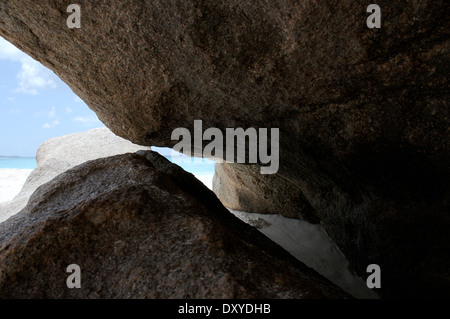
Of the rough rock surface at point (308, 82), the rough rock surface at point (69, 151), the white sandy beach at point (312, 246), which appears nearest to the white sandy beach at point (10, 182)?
the rough rock surface at point (69, 151)

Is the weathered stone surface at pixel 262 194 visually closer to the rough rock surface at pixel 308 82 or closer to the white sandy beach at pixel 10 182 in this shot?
the rough rock surface at pixel 308 82

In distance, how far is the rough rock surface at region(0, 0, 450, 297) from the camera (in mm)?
1573

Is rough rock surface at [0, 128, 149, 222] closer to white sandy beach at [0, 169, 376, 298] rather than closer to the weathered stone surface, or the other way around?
the weathered stone surface

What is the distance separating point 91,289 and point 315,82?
139 cm

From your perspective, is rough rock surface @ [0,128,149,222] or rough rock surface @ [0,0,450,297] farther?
rough rock surface @ [0,128,149,222]

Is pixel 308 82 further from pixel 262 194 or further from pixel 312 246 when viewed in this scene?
pixel 262 194

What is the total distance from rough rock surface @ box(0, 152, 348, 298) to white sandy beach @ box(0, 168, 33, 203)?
12.2 m

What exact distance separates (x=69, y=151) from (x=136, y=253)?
6.31 metres

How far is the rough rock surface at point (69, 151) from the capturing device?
651 cm

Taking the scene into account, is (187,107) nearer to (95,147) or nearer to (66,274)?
(66,274)

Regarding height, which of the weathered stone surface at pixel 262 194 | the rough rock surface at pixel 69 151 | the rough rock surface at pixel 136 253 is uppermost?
the rough rock surface at pixel 69 151

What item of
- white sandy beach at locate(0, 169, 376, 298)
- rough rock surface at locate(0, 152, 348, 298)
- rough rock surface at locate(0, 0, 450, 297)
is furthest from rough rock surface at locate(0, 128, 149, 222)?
rough rock surface at locate(0, 152, 348, 298)

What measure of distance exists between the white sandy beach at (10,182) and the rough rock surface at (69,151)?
604 cm

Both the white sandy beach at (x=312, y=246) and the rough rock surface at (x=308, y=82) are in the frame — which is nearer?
the rough rock surface at (x=308, y=82)
